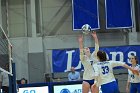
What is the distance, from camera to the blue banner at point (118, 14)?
52.6 ft

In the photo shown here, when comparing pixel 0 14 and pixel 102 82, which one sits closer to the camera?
pixel 102 82

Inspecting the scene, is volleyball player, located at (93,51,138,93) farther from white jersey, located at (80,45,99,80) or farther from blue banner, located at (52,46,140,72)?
blue banner, located at (52,46,140,72)

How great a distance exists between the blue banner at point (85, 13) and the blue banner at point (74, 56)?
124 centimetres

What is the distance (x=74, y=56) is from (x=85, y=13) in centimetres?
210

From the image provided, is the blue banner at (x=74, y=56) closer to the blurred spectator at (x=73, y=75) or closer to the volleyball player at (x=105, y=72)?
the blurred spectator at (x=73, y=75)

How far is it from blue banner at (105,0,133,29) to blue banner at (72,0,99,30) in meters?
0.57

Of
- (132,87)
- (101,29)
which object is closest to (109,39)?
(101,29)

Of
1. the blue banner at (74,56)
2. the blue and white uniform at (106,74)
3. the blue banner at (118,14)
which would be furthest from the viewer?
the blue banner at (118,14)

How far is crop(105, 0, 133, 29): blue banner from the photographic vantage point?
631 inches

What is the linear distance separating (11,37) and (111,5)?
5199 millimetres

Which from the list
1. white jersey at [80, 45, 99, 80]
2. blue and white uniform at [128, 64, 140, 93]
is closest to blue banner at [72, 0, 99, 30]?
blue and white uniform at [128, 64, 140, 93]

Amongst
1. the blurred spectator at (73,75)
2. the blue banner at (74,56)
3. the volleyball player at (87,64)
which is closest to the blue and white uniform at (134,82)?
the volleyball player at (87,64)

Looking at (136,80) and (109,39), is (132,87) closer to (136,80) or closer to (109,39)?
(136,80)

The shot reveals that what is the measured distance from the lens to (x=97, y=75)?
22.6 feet
